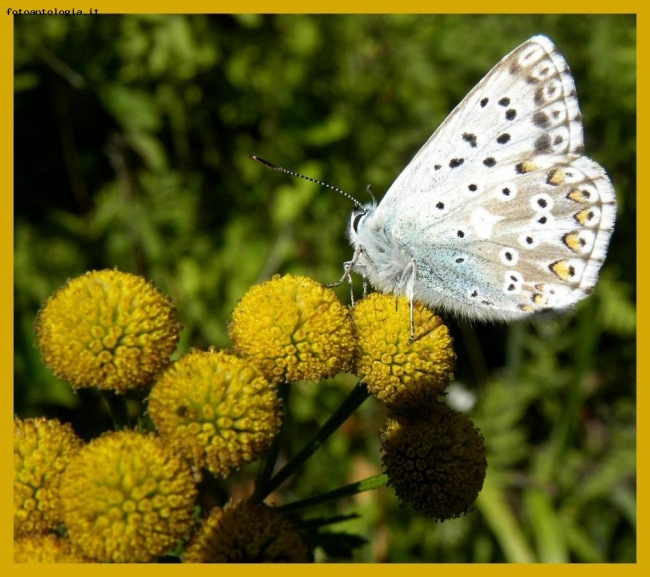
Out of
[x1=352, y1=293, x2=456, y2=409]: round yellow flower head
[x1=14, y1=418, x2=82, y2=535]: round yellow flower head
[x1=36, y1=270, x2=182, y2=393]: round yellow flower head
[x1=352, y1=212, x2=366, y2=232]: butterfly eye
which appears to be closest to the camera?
[x1=14, y1=418, x2=82, y2=535]: round yellow flower head

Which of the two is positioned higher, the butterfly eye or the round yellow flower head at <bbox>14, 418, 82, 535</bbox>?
the butterfly eye

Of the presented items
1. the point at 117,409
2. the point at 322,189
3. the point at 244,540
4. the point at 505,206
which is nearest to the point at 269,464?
the point at 244,540

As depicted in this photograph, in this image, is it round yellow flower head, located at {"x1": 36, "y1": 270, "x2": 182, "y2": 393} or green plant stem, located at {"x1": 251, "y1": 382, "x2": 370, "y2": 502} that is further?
green plant stem, located at {"x1": 251, "y1": 382, "x2": 370, "y2": 502}

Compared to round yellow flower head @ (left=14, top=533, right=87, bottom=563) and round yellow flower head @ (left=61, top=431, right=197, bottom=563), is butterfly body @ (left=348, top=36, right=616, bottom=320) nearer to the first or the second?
round yellow flower head @ (left=61, top=431, right=197, bottom=563)

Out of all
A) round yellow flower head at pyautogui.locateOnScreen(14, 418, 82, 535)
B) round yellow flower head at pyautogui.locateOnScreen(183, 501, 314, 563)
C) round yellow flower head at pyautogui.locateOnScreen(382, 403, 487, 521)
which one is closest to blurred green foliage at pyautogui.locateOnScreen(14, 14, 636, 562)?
round yellow flower head at pyautogui.locateOnScreen(382, 403, 487, 521)

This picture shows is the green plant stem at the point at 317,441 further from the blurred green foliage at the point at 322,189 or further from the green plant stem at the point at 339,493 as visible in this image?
the blurred green foliage at the point at 322,189
